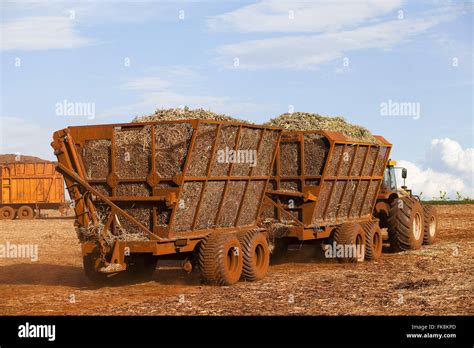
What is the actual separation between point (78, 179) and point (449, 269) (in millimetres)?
7714

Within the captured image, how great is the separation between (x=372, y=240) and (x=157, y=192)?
7.01 meters

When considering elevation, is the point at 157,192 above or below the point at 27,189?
above

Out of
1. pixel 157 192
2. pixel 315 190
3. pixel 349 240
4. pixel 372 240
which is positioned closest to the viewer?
pixel 157 192

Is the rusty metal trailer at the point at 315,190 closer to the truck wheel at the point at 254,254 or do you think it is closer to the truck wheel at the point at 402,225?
the truck wheel at the point at 254,254

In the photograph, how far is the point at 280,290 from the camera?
40.4 feet

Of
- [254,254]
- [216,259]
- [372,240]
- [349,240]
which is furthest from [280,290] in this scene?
[372,240]

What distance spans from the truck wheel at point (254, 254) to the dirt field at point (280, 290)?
0.25 metres

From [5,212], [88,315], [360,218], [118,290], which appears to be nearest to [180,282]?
[118,290]

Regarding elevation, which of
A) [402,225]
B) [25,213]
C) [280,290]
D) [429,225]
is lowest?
[25,213]

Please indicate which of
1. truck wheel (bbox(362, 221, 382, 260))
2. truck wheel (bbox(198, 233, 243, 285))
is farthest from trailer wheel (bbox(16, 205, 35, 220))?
truck wheel (bbox(198, 233, 243, 285))

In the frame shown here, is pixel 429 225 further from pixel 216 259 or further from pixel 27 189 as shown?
pixel 27 189

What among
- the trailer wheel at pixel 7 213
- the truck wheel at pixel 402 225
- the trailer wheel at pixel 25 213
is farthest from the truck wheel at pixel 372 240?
the trailer wheel at pixel 7 213

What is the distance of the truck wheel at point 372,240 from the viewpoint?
55.8 feet
